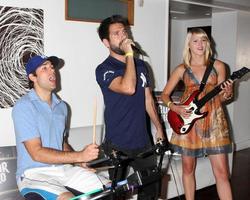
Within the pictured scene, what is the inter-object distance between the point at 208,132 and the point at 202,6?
131 inches

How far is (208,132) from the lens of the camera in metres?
2.78

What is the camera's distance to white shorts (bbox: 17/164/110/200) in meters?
2.03

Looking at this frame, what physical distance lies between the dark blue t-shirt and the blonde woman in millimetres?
565

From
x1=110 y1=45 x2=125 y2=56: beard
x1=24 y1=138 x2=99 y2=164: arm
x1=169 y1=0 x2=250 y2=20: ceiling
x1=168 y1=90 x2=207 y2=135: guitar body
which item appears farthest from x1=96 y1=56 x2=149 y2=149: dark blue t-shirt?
x1=169 y1=0 x2=250 y2=20: ceiling

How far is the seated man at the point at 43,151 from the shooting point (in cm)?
201

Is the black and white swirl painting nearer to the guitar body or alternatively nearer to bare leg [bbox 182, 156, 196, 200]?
the guitar body

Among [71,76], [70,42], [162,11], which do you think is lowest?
[71,76]

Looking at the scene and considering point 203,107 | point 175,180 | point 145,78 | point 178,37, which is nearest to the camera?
point 145,78

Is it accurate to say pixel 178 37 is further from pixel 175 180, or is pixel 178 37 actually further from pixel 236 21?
pixel 175 180

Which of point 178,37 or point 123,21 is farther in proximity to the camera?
point 178,37

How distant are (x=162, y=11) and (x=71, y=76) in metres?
1.53

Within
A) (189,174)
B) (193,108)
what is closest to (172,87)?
(193,108)

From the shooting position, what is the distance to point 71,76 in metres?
3.59

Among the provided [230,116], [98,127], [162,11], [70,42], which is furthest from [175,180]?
Answer: [230,116]
